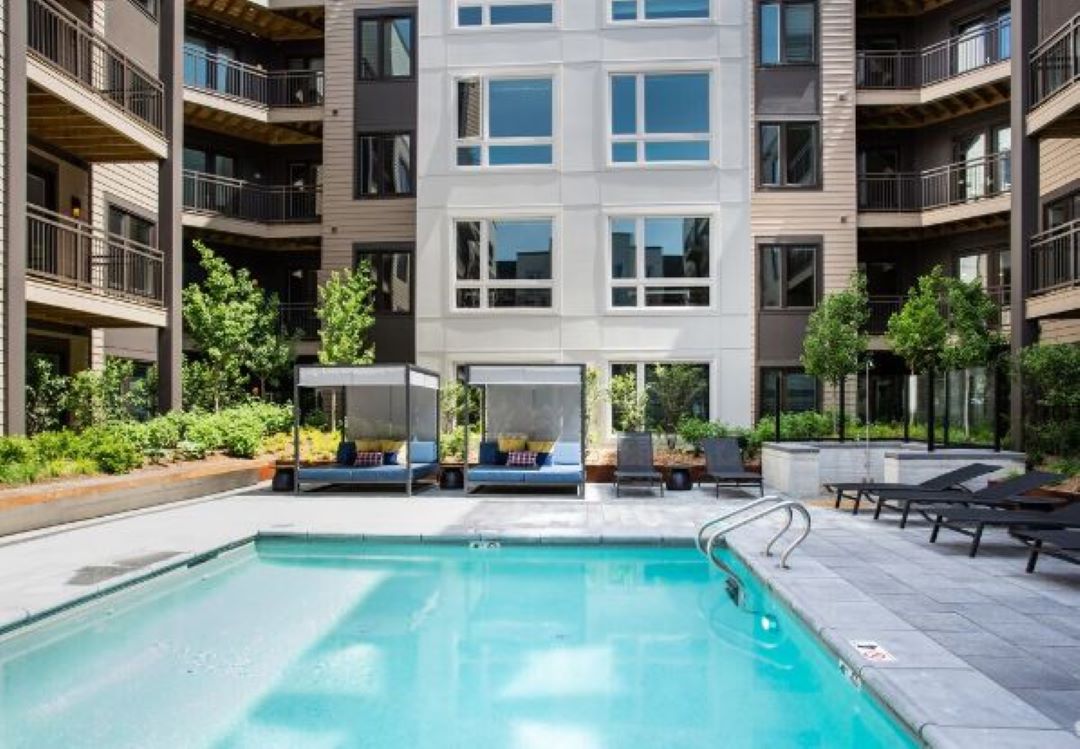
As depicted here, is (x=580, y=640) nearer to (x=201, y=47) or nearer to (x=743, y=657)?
(x=743, y=657)

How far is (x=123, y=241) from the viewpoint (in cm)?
1555

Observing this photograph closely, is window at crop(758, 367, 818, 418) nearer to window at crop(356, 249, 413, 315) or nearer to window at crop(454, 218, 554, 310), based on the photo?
window at crop(454, 218, 554, 310)

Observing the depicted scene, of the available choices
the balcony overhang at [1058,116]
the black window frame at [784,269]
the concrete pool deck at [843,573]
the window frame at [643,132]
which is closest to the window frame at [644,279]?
the window frame at [643,132]

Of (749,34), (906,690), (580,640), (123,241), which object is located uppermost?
(749,34)

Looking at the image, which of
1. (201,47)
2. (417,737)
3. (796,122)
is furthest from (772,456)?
(201,47)

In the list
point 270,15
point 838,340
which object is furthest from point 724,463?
point 270,15

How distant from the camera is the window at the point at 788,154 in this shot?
68.9 ft

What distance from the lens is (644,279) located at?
20.0 meters

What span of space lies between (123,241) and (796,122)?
15.6 meters

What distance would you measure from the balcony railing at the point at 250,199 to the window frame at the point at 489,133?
570 centimetres

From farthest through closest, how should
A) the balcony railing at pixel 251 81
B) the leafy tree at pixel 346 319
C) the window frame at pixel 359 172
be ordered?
the balcony railing at pixel 251 81 < the window frame at pixel 359 172 < the leafy tree at pixel 346 319

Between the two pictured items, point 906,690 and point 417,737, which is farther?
point 417,737

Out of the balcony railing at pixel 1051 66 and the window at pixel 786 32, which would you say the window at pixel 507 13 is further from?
the balcony railing at pixel 1051 66

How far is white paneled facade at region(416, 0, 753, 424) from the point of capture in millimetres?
19688
